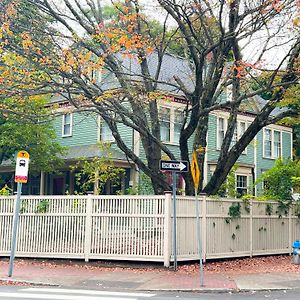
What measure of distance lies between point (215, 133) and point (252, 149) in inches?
141

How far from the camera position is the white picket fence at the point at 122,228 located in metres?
14.4

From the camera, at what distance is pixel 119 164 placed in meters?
25.1

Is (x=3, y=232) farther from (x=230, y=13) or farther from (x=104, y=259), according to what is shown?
(x=230, y=13)

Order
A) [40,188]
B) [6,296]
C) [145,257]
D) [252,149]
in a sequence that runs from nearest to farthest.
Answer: [6,296], [145,257], [40,188], [252,149]

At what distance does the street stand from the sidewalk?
1.31 feet

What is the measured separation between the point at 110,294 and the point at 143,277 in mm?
2366

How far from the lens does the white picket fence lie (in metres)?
14.4

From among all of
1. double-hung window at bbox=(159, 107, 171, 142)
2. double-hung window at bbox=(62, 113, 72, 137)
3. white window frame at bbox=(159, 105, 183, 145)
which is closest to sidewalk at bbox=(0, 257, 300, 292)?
double-hung window at bbox=(159, 107, 171, 142)

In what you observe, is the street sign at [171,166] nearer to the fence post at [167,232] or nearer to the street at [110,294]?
the fence post at [167,232]

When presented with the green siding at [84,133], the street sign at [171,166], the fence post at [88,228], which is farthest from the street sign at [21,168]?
the green siding at [84,133]

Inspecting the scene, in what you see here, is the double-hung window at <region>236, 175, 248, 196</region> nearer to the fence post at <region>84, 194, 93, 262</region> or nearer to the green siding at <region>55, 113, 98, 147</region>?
the green siding at <region>55, 113, 98, 147</region>

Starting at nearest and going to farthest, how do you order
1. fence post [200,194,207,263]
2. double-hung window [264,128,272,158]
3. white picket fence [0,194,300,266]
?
1. white picket fence [0,194,300,266]
2. fence post [200,194,207,263]
3. double-hung window [264,128,272,158]

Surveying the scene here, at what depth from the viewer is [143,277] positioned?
12.9 metres

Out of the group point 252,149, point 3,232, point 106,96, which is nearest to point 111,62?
point 106,96
